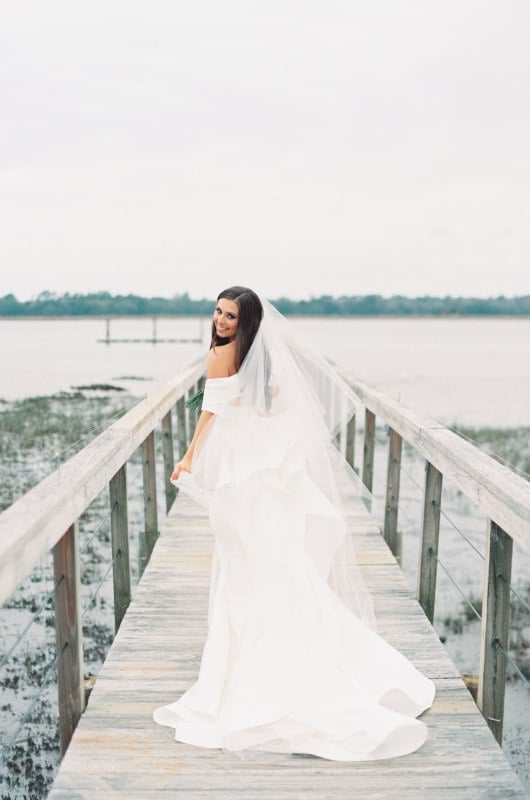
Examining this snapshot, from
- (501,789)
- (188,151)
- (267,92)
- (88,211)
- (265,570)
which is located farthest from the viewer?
(88,211)

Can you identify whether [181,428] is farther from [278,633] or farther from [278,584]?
[278,633]

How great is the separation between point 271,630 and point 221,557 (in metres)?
0.42

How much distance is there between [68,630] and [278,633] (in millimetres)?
740

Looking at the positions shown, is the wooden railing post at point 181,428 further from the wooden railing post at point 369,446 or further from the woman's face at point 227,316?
the woman's face at point 227,316

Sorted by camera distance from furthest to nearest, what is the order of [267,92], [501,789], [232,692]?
[267,92] < [232,692] < [501,789]

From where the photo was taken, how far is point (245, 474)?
3.21 meters

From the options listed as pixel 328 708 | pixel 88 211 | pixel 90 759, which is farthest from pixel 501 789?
pixel 88 211

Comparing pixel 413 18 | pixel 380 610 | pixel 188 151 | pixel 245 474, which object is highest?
pixel 188 151

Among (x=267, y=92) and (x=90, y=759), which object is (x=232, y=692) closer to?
(x=90, y=759)

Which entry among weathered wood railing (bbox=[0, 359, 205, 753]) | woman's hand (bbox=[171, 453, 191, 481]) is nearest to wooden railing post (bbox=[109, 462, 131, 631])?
weathered wood railing (bbox=[0, 359, 205, 753])

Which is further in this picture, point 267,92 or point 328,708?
point 267,92

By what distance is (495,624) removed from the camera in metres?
2.78

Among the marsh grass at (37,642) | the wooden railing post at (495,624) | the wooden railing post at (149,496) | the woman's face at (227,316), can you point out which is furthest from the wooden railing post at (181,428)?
the wooden railing post at (495,624)

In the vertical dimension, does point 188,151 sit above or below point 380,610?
above
